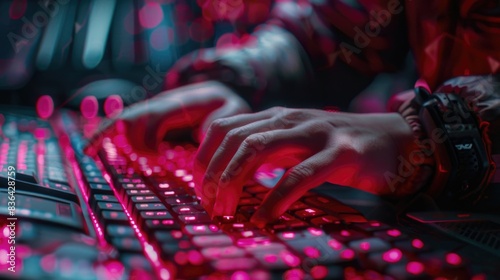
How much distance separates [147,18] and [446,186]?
70 centimetres

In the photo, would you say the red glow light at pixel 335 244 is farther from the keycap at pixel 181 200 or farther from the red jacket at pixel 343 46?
the red jacket at pixel 343 46

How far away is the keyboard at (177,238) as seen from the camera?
242 mm

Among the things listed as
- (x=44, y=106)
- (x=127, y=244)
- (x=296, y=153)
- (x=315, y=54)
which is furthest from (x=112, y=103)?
(x=127, y=244)

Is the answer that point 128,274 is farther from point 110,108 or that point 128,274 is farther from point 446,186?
point 110,108

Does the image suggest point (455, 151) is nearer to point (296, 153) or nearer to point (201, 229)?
point (296, 153)

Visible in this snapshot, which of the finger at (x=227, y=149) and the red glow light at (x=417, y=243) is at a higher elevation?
the finger at (x=227, y=149)

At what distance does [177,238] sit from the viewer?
11.1 inches


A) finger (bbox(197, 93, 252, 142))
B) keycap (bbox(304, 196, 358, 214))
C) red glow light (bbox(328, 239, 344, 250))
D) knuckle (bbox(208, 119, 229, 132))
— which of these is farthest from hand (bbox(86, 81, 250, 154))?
red glow light (bbox(328, 239, 344, 250))

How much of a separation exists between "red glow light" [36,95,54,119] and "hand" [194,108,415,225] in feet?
1.54

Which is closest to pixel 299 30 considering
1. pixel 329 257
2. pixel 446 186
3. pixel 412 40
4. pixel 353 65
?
pixel 353 65

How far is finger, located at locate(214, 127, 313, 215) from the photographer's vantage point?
35 cm

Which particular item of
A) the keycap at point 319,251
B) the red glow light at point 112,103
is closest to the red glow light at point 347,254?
the keycap at point 319,251

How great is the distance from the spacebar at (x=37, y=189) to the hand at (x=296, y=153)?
109 millimetres

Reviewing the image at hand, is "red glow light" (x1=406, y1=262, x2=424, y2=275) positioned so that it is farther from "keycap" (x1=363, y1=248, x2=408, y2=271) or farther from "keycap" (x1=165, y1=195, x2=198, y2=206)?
"keycap" (x1=165, y1=195, x2=198, y2=206)
